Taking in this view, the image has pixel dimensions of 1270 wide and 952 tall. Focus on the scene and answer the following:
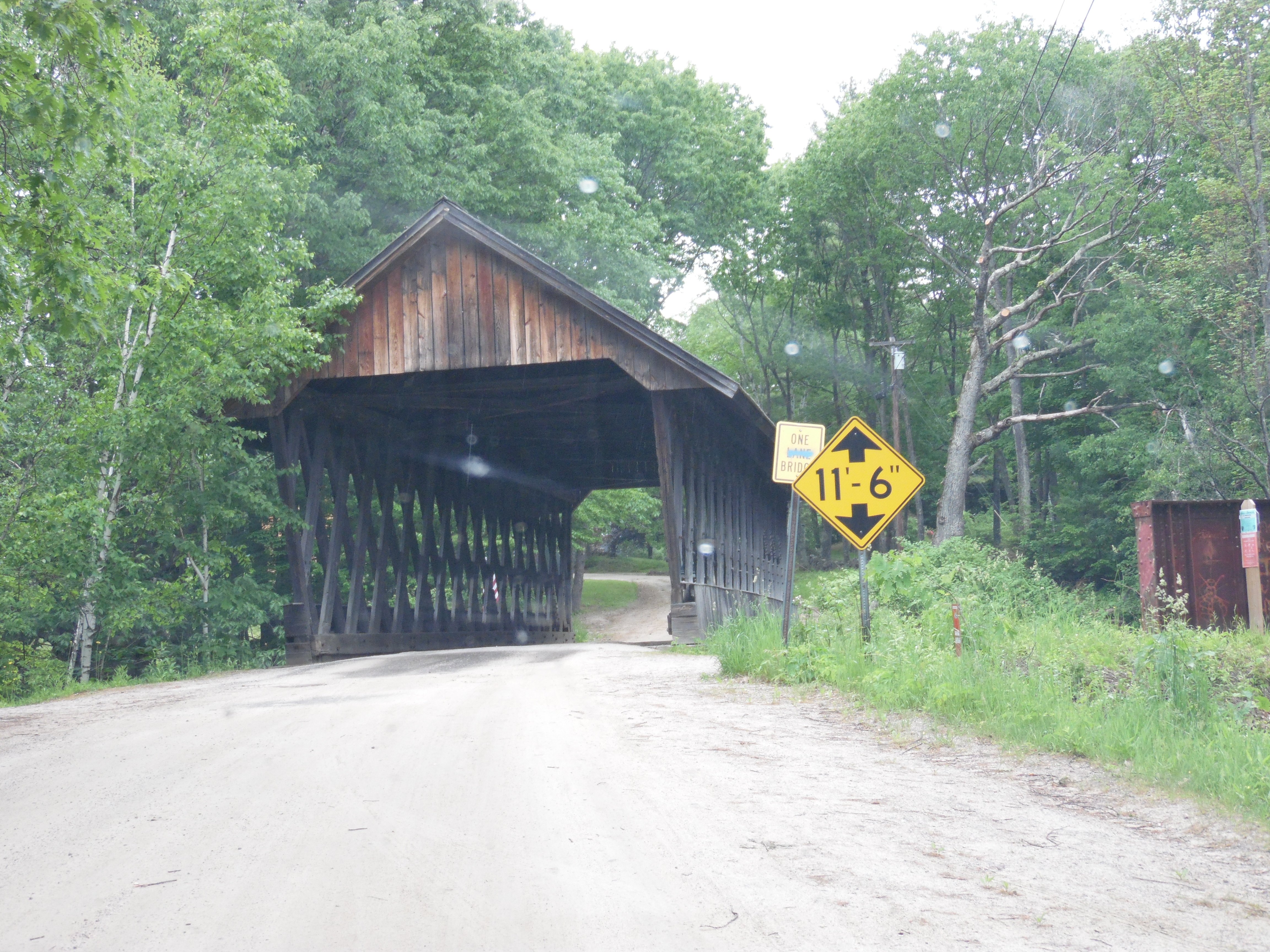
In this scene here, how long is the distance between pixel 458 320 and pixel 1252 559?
11.0 meters

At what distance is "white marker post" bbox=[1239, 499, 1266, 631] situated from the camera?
13.3 meters

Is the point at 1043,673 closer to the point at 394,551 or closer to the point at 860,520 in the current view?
the point at 860,520

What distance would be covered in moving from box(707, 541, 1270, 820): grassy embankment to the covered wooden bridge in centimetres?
Answer: 418

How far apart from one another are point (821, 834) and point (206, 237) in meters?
12.3

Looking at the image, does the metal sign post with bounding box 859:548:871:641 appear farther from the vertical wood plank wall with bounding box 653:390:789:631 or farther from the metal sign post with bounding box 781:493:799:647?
the vertical wood plank wall with bounding box 653:390:789:631

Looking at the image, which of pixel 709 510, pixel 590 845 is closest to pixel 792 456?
pixel 590 845

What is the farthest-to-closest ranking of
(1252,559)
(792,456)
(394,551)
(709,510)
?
1. (709,510)
2. (394,551)
3. (1252,559)
4. (792,456)

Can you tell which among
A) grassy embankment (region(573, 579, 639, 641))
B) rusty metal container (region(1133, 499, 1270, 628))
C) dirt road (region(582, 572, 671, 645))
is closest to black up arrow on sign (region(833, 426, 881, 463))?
rusty metal container (region(1133, 499, 1270, 628))

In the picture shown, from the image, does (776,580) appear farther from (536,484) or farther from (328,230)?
(328,230)

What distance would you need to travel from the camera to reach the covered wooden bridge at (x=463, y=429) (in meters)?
14.9

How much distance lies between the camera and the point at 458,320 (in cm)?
1521

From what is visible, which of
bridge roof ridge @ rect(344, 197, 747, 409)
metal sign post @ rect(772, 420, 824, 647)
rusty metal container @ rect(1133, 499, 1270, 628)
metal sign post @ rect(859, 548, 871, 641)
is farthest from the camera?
rusty metal container @ rect(1133, 499, 1270, 628)

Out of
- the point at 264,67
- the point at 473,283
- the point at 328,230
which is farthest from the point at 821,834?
the point at 328,230

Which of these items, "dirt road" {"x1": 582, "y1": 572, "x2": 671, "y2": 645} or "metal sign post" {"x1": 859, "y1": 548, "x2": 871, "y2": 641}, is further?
"dirt road" {"x1": 582, "y1": 572, "x2": 671, "y2": 645}
